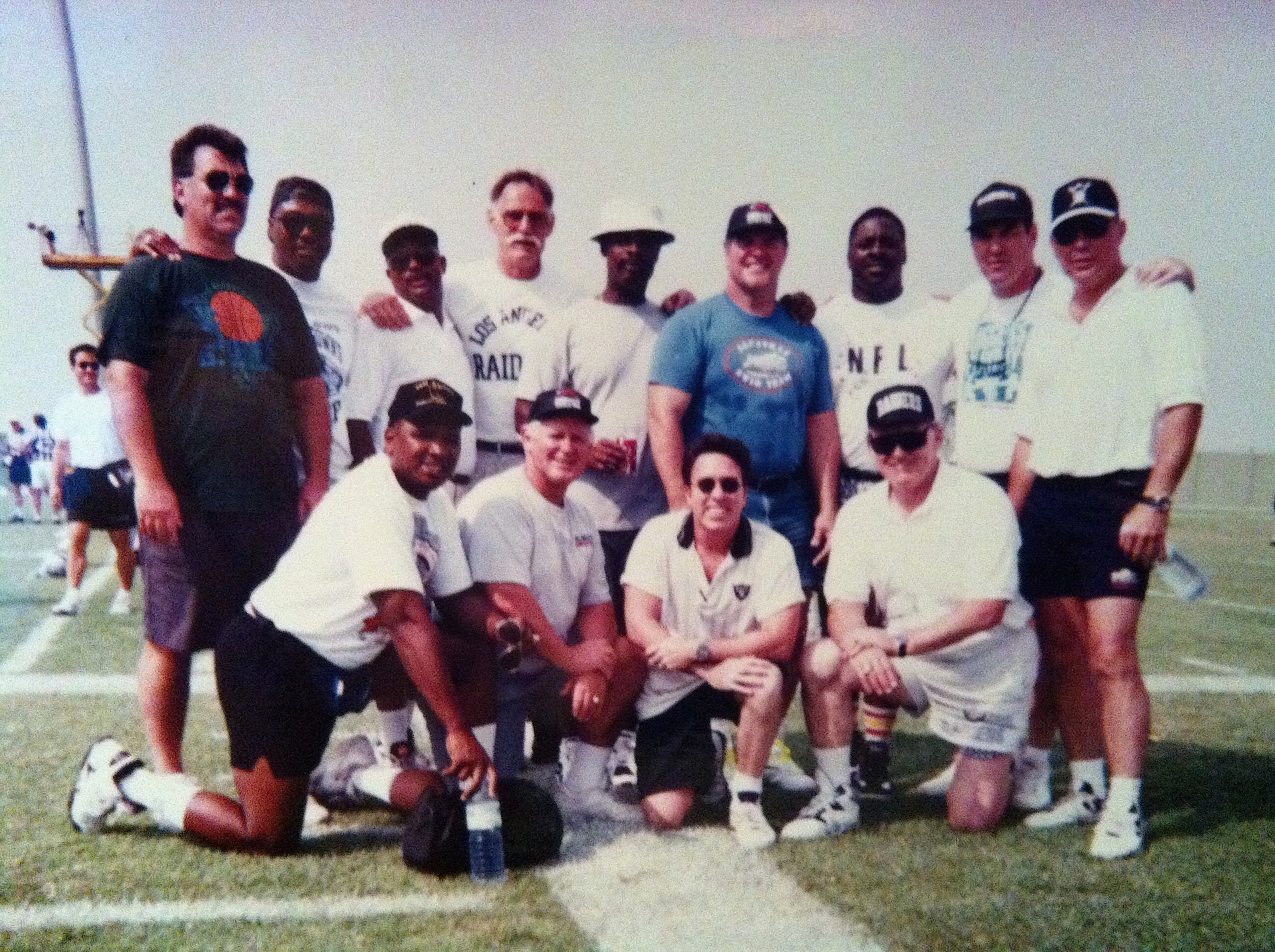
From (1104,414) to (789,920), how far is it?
1.83m

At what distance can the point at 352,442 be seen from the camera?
12.5 feet

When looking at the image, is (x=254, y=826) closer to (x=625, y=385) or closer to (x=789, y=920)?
(x=789, y=920)

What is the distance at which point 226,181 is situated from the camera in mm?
2982

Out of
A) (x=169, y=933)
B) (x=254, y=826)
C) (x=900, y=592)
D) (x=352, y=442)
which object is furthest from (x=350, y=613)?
(x=900, y=592)

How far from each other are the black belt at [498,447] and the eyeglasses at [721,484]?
1.07 meters

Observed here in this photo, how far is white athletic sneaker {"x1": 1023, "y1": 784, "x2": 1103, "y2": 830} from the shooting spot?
10.2 feet

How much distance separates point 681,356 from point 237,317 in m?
1.48

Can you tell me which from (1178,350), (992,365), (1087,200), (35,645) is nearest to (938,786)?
(992,365)

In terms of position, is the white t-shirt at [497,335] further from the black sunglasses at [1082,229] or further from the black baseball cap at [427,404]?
the black sunglasses at [1082,229]

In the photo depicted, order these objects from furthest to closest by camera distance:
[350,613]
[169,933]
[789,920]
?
[350,613]
[789,920]
[169,933]

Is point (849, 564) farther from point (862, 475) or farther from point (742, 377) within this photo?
point (742, 377)

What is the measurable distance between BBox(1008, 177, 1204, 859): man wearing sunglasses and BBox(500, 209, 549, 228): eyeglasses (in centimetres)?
195

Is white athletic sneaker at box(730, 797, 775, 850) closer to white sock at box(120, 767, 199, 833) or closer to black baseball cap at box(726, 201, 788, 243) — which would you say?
white sock at box(120, 767, 199, 833)

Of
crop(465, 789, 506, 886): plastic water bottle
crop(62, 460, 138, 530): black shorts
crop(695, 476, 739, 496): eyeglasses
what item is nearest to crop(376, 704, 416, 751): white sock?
crop(465, 789, 506, 886): plastic water bottle
